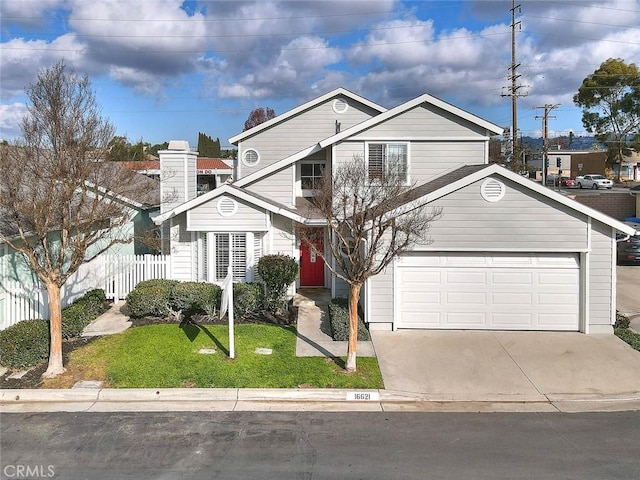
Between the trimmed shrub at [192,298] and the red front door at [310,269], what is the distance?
4167 mm

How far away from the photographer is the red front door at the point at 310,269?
17719 millimetres

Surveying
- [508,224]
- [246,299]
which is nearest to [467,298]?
[508,224]

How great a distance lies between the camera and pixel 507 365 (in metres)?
11.1

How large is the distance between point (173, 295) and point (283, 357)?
430 cm

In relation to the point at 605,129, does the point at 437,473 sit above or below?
below

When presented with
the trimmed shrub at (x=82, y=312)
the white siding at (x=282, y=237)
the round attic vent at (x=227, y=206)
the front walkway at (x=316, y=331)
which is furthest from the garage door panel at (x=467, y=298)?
the trimmed shrub at (x=82, y=312)

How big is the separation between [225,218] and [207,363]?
18.4 ft

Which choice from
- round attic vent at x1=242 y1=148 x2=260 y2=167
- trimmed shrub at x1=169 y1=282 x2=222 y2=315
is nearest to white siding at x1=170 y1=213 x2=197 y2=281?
trimmed shrub at x1=169 y1=282 x2=222 y2=315

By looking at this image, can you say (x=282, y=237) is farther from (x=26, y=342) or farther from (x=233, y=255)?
(x=26, y=342)

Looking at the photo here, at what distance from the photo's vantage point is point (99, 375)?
10.2 meters

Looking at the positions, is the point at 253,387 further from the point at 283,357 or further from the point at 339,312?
the point at 339,312

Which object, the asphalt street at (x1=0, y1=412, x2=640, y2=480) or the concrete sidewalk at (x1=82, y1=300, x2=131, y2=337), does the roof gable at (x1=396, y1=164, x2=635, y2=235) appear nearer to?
the asphalt street at (x1=0, y1=412, x2=640, y2=480)

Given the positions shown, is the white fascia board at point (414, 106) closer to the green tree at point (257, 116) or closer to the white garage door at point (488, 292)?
the white garage door at point (488, 292)

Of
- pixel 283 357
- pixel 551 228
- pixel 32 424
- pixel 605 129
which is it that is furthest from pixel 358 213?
pixel 605 129
